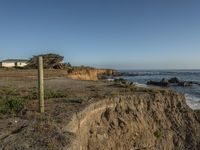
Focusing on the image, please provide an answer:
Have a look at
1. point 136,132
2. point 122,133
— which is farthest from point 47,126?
point 136,132

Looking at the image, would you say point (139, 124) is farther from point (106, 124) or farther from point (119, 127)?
point (106, 124)

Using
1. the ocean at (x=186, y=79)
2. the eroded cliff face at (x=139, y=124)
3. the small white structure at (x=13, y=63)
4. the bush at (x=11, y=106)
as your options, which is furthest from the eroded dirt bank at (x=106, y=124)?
the small white structure at (x=13, y=63)

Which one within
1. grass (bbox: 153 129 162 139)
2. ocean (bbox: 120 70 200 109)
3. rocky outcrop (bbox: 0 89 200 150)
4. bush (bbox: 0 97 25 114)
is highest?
bush (bbox: 0 97 25 114)

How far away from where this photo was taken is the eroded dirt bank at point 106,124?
625 cm

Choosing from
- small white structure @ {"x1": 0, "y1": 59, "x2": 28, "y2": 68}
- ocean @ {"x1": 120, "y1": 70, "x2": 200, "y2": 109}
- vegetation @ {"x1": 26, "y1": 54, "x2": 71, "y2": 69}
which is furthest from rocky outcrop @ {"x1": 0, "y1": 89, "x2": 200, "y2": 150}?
small white structure @ {"x1": 0, "y1": 59, "x2": 28, "y2": 68}

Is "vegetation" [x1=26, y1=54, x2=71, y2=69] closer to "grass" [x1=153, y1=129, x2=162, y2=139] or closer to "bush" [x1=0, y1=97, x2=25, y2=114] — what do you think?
"grass" [x1=153, y1=129, x2=162, y2=139]

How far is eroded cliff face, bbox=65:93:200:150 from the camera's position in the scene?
33.2 feet

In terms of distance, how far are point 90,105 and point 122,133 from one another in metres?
2.41

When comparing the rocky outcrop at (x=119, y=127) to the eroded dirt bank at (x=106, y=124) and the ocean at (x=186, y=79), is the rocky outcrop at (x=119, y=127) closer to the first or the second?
the eroded dirt bank at (x=106, y=124)

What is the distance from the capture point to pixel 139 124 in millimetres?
13086

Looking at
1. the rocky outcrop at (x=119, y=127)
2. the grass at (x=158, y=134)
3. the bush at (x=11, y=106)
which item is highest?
the bush at (x=11, y=106)

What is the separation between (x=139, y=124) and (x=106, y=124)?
7.45 ft

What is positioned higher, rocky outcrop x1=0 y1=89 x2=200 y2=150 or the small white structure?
the small white structure

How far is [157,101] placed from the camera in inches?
603
